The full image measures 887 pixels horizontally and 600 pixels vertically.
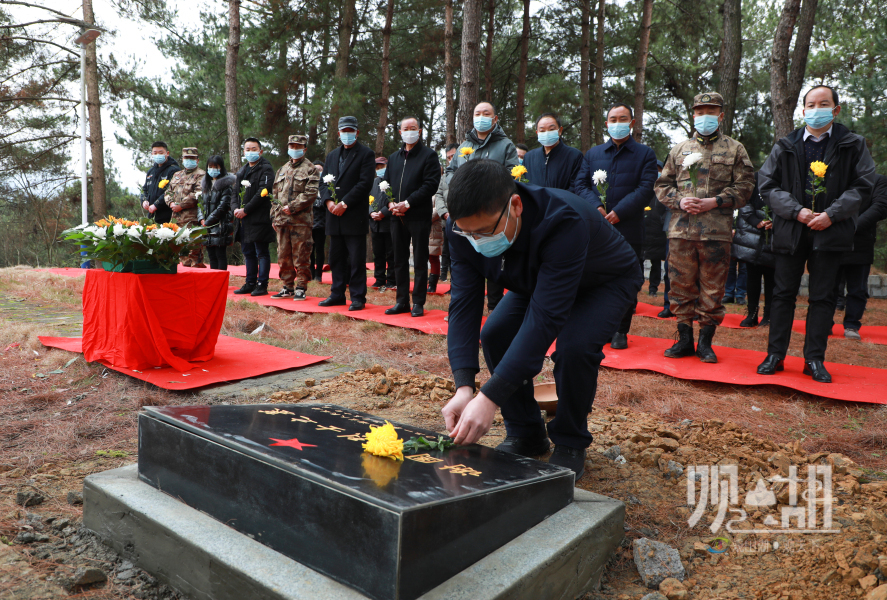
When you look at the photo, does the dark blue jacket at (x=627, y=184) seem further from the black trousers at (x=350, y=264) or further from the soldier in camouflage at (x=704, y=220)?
the black trousers at (x=350, y=264)

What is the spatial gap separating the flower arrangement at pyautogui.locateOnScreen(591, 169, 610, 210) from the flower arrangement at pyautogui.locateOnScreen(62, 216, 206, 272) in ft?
10.7

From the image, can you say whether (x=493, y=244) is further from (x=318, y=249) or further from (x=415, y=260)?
(x=318, y=249)

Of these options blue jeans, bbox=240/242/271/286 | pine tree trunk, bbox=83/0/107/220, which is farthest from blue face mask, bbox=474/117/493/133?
pine tree trunk, bbox=83/0/107/220

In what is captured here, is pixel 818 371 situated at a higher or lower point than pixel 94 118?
lower

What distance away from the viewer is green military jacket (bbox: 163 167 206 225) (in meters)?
8.83

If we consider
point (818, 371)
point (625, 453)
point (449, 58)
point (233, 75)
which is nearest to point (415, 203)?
point (818, 371)

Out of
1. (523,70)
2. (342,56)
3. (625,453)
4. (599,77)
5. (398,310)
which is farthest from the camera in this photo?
(523,70)

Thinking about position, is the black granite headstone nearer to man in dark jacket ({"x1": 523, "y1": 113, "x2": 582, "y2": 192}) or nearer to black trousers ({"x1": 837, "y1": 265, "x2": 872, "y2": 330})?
man in dark jacket ({"x1": 523, "y1": 113, "x2": 582, "y2": 192})

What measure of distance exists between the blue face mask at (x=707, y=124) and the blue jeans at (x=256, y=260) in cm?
547

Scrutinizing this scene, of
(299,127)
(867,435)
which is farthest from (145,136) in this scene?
(867,435)

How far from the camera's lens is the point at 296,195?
738cm

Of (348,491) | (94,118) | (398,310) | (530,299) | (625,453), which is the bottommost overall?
(625,453)

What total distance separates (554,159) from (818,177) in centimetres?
209

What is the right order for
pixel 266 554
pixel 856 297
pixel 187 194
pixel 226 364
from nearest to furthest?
pixel 266 554 < pixel 226 364 < pixel 856 297 < pixel 187 194
